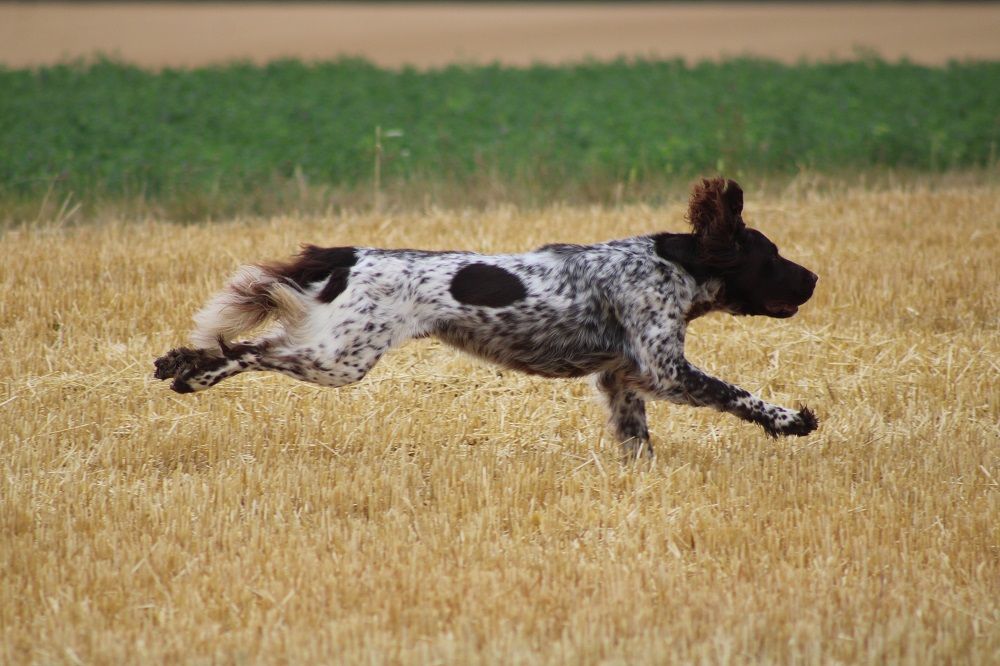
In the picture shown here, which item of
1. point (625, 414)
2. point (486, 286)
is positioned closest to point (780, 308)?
point (625, 414)

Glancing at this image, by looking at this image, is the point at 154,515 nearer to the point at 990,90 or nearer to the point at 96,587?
the point at 96,587

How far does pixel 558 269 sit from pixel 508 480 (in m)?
1.07

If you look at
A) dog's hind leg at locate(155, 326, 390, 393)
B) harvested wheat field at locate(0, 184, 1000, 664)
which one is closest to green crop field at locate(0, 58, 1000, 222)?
harvested wheat field at locate(0, 184, 1000, 664)

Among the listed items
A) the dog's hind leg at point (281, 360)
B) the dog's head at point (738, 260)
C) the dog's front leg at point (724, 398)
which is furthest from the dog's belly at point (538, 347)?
the dog's head at point (738, 260)

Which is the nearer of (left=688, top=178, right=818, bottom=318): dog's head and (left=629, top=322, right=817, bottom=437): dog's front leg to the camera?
(left=629, top=322, right=817, bottom=437): dog's front leg

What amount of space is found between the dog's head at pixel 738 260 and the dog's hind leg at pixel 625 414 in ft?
2.04

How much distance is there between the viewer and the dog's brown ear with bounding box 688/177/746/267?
216 inches

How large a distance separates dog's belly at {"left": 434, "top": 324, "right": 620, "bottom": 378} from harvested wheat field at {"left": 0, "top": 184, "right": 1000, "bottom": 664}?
1.44ft

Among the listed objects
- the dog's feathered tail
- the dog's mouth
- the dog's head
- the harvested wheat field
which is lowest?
the harvested wheat field

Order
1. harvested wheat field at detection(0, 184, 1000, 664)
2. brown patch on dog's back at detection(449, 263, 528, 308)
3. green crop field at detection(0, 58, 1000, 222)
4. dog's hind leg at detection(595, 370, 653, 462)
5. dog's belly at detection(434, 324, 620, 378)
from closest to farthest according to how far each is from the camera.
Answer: harvested wheat field at detection(0, 184, 1000, 664)
brown patch on dog's back at detection(449, 263, 528, 308)
dog's belly at detection(434, 324, 620, 378)
dog's hind leg at detection(595, 370, 653, 462)
green crop field at detection(0, 58, 1000, 222)

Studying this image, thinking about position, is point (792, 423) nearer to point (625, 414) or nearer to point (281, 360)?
point (625, 414)

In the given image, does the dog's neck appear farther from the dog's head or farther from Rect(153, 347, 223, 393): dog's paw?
Rect(153, 347, 223, 393): dog's paw

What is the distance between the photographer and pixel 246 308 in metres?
5.37

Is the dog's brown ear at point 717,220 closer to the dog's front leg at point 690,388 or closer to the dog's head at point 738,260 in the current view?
the dog's head at point 738,260
